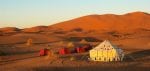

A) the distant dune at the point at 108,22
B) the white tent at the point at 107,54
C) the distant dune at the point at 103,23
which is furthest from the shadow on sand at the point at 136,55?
the distant dune at the point at 103,23

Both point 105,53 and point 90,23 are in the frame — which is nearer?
point 105,53

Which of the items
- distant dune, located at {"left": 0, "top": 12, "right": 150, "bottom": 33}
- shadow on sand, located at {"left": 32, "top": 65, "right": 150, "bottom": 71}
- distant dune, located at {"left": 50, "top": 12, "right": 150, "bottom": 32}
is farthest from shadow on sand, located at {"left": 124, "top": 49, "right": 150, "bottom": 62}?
distant dune, located at {"left": 0, "top": 12, "right": 150, "bottom": 33}

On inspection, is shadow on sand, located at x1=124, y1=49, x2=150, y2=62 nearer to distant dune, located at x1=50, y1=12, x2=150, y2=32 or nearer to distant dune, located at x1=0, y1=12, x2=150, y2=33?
distant dune, located at x1=50, y1=12, x2=150, y2=32

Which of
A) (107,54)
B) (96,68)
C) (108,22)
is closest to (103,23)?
(108,22)

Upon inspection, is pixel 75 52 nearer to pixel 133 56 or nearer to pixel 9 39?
pixel 133 56

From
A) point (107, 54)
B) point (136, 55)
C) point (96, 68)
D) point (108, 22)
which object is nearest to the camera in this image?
point (96, 68)

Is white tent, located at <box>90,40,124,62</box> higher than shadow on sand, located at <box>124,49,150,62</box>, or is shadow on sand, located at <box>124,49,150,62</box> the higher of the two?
white tent, located at <box>90,40,124,62</box>

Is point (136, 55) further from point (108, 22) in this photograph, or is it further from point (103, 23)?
point (108, 22)

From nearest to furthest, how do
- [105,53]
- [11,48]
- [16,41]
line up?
[105,53] < [11,48] < [16,41]

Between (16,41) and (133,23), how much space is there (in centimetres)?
3785

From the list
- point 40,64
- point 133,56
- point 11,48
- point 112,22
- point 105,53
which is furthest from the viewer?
point 112,22

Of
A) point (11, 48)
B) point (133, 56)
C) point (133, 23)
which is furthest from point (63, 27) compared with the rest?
point (133, 56)

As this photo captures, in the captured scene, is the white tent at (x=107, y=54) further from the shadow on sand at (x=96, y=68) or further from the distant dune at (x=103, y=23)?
the distant dune at (x=103, y=23)

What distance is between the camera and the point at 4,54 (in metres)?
33.5
